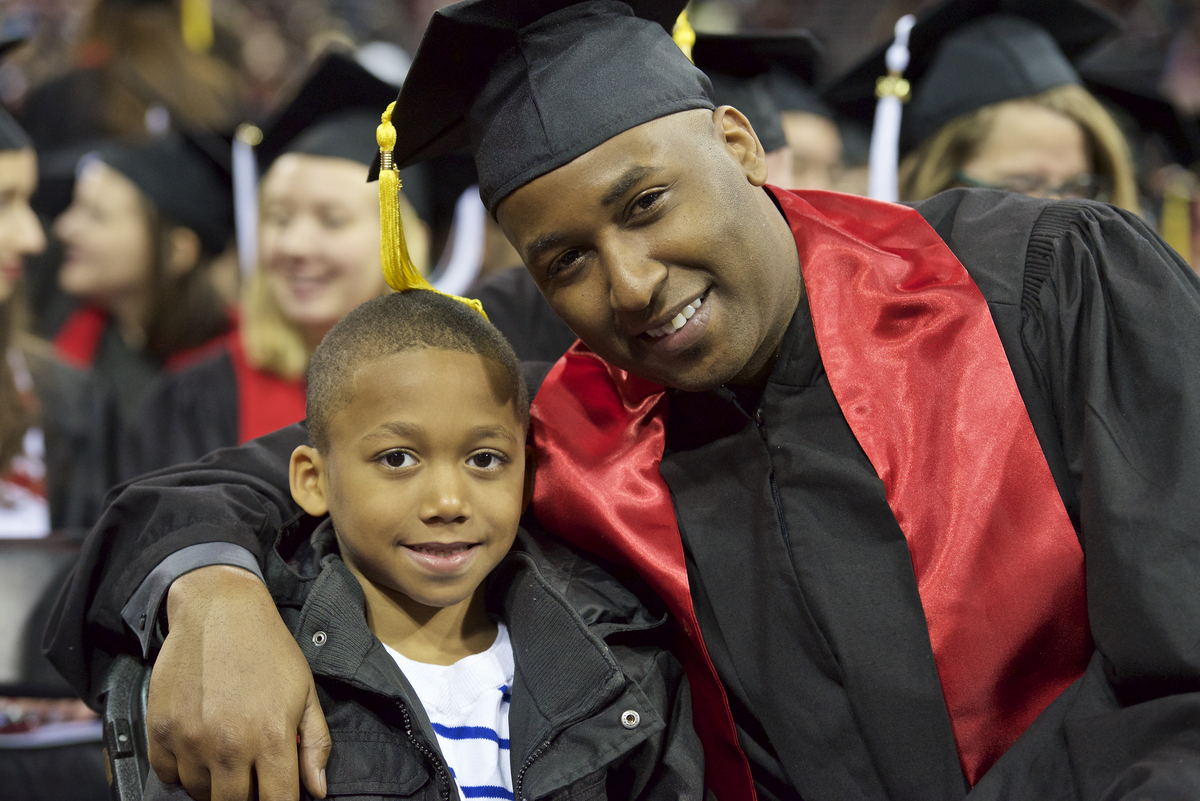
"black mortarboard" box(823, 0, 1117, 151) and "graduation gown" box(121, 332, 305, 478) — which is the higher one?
"black mortarboard" box(823, 0, 1117, 151)

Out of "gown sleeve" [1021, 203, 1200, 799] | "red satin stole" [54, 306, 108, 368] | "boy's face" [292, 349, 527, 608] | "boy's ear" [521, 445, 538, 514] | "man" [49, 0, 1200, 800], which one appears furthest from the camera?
"red satin stole" [54, 306, 108, 368]

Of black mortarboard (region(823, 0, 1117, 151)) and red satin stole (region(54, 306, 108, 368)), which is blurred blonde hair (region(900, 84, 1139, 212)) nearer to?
black mortarboard (region(823, 0, 1117, 151))

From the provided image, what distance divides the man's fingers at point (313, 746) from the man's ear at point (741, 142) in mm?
1060

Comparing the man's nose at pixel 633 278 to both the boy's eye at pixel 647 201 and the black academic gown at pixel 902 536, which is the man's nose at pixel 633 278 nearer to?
the boy's eye at pixel 647 201

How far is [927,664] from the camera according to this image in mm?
1658

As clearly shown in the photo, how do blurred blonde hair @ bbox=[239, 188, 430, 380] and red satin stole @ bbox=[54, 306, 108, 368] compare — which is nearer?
blurred blonde hair @ bbox=[239, 188, 430, 380]

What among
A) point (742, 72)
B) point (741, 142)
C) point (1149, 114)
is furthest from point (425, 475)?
point (1149, 114)

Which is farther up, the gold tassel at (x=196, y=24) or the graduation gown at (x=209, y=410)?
the gold tassel at (x=196, y=24)

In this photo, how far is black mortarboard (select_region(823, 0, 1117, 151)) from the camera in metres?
3.32

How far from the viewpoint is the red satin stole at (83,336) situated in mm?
5184

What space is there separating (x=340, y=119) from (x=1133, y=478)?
305cm

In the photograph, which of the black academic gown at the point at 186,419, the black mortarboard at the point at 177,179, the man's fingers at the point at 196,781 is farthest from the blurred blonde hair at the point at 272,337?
the man's fingers at the point at 196,781

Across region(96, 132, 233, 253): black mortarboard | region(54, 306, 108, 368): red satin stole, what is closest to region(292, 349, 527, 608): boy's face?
region(96, 132, 233, 253): black mortarboard

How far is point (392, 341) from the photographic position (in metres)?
1.83
